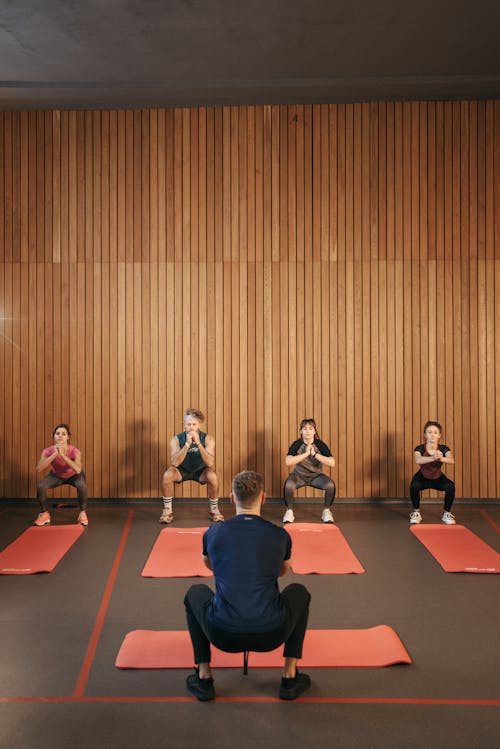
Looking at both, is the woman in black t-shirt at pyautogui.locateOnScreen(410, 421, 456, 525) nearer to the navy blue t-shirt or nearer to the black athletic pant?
the black athletic pant

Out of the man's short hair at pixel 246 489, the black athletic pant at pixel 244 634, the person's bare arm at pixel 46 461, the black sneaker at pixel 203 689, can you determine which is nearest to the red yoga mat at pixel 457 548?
the black athletic pant at pixel 244 634

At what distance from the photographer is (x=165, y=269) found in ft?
27.1

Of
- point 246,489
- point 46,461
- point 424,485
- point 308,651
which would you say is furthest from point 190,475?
point 246,489

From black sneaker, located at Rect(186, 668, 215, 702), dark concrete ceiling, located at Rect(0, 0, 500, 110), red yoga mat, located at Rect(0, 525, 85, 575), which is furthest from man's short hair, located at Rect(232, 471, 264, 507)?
dark concrete ceiling, located at Rect(0, 0, 500, 110)

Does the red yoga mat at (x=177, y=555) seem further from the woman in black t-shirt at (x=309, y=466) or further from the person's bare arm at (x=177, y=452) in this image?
the woman in black t-shirt at (x=309, y=466)

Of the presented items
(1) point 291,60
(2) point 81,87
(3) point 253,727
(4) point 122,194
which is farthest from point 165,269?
(3) point 253,727

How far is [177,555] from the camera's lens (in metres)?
6.18

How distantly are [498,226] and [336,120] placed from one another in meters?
2.23

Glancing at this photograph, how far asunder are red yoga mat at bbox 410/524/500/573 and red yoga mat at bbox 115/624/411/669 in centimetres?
152

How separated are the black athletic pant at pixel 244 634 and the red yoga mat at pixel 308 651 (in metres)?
0.44

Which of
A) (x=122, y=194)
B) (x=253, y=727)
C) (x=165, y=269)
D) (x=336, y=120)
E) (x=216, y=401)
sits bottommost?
(x=253, y=727)

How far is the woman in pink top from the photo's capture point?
23.6ft

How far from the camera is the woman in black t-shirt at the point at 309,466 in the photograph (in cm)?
736

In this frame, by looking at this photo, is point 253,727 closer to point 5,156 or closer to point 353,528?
point 353,528
